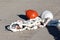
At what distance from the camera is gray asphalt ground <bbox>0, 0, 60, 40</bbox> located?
6035 millimetres

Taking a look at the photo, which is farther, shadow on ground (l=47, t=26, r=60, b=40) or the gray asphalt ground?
the gray asphalt ground

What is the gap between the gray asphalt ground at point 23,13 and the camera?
6035 millimetres

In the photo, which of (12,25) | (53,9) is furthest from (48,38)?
(53,9)

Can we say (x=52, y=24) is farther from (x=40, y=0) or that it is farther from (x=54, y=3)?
(x=40, y=0)

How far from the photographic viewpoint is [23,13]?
777 centimetres

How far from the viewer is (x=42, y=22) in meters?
6.62


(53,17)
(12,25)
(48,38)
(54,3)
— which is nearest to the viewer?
(48,38)

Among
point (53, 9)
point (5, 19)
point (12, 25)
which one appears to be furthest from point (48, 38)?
point (53, 9)

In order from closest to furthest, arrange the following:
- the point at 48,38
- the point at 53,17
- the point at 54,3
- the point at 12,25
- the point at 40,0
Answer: the point at 48,38
the point at 12,25
the point at 53,17
the point at 54,3
the point at 40,0

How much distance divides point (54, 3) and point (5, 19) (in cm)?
213

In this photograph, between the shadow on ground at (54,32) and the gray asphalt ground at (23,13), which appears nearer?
the shadow on ground at (54,32)

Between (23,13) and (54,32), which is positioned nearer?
(54,32)

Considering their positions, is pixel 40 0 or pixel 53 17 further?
pixel 40 0

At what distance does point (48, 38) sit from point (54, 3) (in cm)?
301
